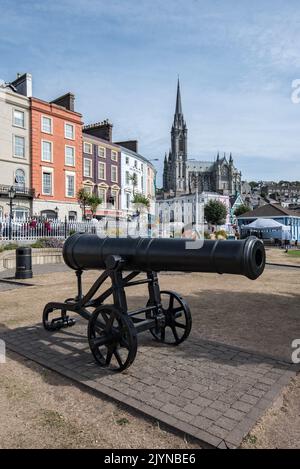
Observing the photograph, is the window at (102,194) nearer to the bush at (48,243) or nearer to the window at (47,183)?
the window at (47,183)

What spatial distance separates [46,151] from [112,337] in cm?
3222

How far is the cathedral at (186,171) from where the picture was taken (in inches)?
5408

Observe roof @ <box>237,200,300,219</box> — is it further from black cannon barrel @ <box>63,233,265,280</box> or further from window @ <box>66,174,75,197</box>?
black cannon barrel @ <box>63,233,265,280</box>

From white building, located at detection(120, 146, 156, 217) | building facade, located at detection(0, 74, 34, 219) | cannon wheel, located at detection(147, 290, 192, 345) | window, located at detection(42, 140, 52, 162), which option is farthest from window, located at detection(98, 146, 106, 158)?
cannon wheel, located at detection(147, 290, 192, 345)

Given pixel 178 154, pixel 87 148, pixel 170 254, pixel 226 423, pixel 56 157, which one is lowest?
pixel 226 423

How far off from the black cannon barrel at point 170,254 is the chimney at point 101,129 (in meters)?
42.1

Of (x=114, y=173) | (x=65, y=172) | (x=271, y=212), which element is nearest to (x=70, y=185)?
(x=65, y=172)

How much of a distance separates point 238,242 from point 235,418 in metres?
1.79

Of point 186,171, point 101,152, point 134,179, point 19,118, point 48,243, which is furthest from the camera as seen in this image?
point 186,171

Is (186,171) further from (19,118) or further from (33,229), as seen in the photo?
(33,229)

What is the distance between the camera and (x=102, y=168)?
44.4 meters

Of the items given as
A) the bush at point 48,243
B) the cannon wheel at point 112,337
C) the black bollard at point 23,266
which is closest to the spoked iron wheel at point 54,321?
the cannon wheel at point 112,337

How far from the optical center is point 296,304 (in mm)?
8438

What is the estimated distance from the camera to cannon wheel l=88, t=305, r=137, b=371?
14.0ft
